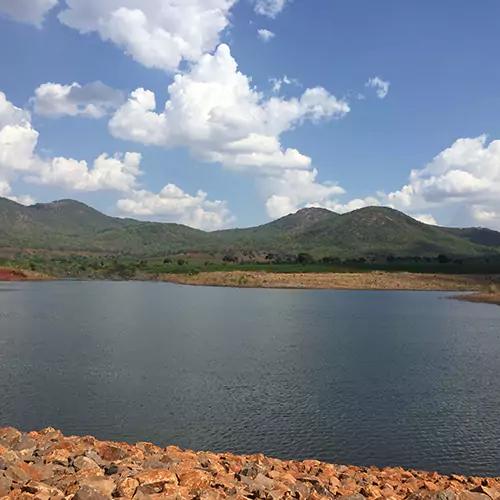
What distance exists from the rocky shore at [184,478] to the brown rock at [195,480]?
28mm

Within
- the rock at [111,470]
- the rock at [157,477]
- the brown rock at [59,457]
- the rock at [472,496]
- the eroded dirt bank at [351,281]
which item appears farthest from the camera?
the eroded dirt bank at [351,281]

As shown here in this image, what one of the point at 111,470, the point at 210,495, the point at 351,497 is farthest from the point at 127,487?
the point at 351,497

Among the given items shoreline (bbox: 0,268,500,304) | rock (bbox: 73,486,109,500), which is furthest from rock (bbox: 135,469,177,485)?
shoreline (bbox: 0,268,500,304)

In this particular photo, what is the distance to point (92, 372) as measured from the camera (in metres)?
35.3

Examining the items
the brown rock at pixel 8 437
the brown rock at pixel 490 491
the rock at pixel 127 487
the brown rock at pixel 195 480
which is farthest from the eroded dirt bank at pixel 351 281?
the rock at pixel 127 487

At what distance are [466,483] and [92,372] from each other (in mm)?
25503

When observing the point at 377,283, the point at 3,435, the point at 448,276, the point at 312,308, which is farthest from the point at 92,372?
the point at 448,276

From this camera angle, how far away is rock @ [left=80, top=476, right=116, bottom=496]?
12766 millimetres

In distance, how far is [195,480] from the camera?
14188 millimetres

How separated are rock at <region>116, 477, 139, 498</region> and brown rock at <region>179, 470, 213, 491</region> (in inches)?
55.8

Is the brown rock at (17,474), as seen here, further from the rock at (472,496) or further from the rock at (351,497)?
the rock at (472,496)

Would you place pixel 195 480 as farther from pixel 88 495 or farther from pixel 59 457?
pixel 59 457

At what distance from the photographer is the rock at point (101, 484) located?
1277cm

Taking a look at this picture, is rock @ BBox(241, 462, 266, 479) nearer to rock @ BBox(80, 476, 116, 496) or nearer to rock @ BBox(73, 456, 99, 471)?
rock @ BBox(80, 476, 116, 496)
